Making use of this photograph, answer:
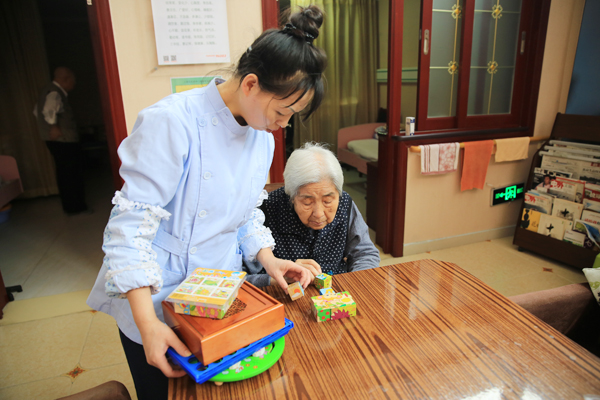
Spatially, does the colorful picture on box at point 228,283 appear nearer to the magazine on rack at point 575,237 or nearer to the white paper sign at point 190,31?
the white paper sign at point 190,31

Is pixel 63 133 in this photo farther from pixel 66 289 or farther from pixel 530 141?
pixel 530 141

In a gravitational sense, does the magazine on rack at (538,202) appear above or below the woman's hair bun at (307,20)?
below

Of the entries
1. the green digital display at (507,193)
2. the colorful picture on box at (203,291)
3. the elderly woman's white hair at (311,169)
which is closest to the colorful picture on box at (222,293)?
the colorful picture on box at (203,291)

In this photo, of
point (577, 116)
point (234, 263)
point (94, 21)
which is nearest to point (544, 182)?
point (577, 116)

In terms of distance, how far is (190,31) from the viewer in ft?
7.63

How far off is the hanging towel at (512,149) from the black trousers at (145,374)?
3.11m

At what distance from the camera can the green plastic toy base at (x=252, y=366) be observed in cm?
78

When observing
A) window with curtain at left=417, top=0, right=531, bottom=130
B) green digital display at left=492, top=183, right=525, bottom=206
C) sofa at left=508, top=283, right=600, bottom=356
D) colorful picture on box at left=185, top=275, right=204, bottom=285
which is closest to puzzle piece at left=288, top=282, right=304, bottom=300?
colorful picture on box at left=185, top=275, right=204, bottom=285

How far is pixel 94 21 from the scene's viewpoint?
2217 mm

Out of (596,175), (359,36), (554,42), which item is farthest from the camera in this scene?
(359,36)

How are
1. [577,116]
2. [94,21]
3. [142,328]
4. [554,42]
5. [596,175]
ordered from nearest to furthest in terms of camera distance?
[142,328] < [94,21] < [596,175] < [577,116] < [554,42]

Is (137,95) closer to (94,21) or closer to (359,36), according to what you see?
(94,21)

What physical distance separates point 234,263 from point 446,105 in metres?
2.63

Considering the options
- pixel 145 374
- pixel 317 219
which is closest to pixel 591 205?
pixel 317 219
